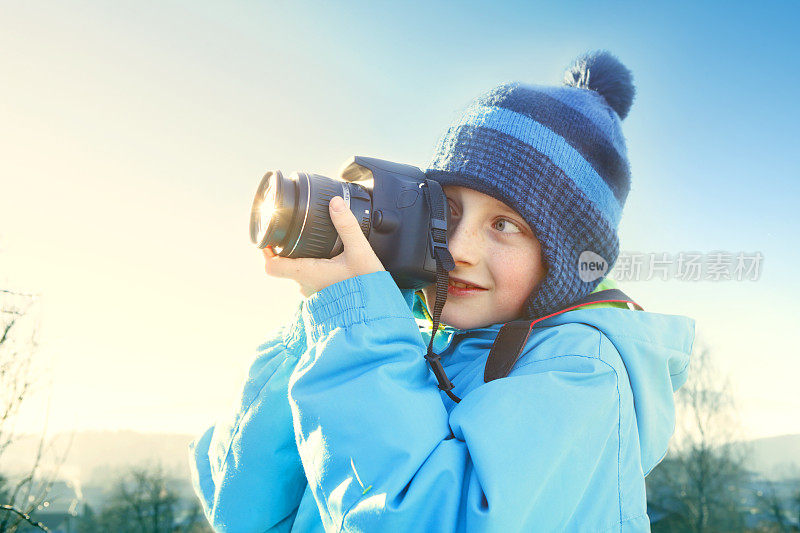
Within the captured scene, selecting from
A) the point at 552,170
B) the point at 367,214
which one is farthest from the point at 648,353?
the point at 367,214

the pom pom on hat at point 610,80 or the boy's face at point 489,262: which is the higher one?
the pom pom on hat at point 610,80

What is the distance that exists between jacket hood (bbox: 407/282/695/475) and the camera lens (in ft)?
0.81

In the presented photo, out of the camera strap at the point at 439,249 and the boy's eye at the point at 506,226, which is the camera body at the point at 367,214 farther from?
the boy's eye at the point at 506,226

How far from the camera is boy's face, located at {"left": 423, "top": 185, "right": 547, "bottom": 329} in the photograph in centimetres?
117

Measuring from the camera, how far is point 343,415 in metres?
0.88

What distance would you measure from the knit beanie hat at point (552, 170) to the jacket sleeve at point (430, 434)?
9.2 inches

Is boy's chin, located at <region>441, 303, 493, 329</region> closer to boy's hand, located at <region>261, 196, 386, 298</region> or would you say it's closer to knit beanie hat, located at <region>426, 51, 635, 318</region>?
knit beanie hat, located at <region>426, 51, 635, 318</region>

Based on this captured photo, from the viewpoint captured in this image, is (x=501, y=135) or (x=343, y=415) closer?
(x=343, y=415)

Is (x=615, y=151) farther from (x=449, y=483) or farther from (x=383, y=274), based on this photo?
(x=449, y=483)

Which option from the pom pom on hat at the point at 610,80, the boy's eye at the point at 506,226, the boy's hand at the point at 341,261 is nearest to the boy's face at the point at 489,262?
the boy's eye at the point at 506,226

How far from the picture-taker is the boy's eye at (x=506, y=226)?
119cm

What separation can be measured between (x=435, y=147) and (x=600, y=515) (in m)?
0.81

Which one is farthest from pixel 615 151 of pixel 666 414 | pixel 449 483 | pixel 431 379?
pixel 449 483

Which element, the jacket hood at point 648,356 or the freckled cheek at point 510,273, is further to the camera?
the freckled cheek at point 510,273
